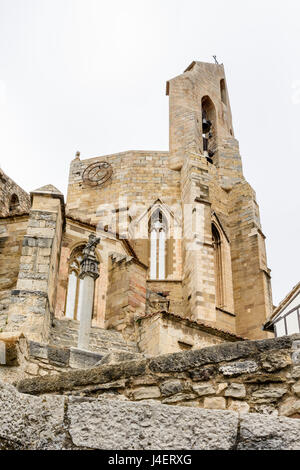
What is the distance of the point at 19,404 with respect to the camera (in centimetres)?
269

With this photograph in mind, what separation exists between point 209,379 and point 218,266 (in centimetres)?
1919

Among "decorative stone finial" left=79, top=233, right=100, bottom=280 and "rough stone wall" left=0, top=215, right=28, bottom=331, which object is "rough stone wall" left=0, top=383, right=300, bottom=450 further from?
"rough stone wall" left=0, top=215, right=28, bottom=331

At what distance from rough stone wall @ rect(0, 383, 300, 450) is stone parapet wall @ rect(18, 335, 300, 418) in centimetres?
73

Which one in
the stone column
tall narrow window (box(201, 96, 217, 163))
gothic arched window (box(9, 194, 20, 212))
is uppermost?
tall narrow window (box(201, 96, 217, 163))

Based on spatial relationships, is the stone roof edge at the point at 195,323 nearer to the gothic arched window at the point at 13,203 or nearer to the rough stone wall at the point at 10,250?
the rough stone wall at the point at 10,250

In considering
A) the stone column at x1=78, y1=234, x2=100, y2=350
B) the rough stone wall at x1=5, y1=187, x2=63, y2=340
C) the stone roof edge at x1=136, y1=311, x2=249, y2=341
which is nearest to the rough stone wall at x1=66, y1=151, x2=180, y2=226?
the stone roof edge at x1=136, y1=311, x2=249, y2=341

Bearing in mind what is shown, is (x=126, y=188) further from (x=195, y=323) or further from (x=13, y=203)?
(x=195, y=323)

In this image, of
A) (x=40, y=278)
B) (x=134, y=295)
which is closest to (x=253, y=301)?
(x=134, y=295)

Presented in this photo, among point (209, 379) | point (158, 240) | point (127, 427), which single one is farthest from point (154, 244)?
point (127, 427)

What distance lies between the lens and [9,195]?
73.5 ft

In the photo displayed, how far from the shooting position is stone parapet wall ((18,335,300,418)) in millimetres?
3412

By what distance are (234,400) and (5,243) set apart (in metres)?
13.0

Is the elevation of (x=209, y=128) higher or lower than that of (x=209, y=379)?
higher

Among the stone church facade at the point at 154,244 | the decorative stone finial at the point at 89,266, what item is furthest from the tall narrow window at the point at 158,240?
the decorative stone finial at the point at 89,266
